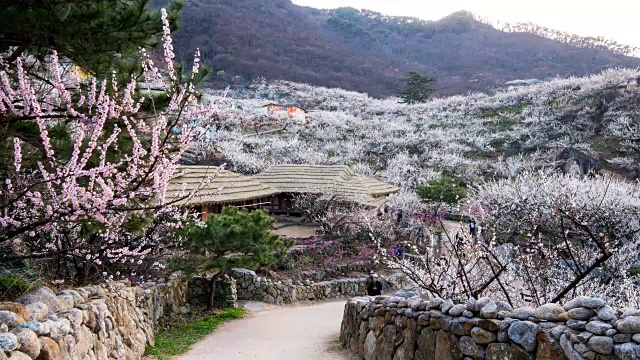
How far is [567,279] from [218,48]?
2998 inches

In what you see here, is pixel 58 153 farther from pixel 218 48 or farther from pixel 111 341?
pixel 218 48

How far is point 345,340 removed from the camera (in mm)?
8492

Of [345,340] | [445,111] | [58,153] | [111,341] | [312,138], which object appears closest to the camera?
[58,153]

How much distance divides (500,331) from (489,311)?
231 mm

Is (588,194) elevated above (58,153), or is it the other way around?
(58,153)

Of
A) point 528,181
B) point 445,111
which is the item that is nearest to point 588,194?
point 528,181

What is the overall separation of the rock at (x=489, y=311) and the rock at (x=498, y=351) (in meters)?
0.26

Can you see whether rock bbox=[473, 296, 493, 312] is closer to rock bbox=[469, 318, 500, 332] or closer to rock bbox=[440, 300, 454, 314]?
rock bbox=[469, 318, 500, 332]

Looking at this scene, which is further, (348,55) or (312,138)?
(348,55)

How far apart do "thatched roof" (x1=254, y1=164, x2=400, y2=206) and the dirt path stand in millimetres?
7896

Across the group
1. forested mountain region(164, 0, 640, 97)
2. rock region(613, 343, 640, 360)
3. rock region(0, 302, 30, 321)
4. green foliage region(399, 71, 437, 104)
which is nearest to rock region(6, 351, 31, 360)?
rock region(0, 302, 30, 321)

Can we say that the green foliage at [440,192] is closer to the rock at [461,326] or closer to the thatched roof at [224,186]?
the thatched roof at [224,186]

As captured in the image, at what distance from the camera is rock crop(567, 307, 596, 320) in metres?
3.74

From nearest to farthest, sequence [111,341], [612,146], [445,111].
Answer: [111,341]
[612,146]
[445,111]
